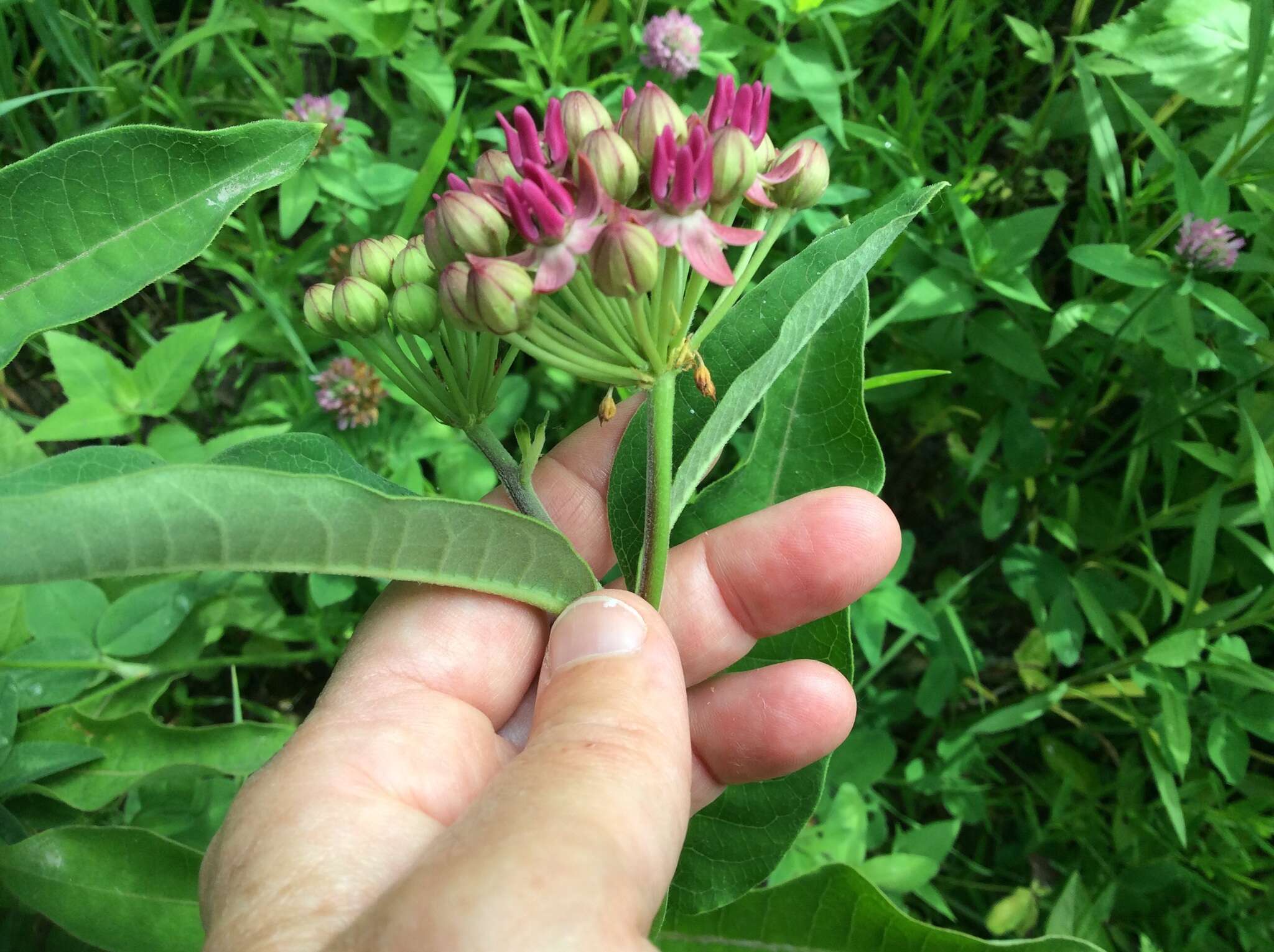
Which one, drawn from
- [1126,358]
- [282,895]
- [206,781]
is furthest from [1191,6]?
[206,781]

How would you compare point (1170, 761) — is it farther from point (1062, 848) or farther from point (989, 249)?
point (989, 249)

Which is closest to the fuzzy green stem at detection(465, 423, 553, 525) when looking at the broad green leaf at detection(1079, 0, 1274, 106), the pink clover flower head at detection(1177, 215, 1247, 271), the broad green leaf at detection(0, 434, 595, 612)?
the broad green leaf at detection(0, 434, 595, 612)

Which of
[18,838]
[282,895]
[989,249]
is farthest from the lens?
[989,249]

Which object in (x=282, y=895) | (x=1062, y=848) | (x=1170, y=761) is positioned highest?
(x=282, y=895)

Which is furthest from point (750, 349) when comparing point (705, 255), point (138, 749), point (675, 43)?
point (138, 749)

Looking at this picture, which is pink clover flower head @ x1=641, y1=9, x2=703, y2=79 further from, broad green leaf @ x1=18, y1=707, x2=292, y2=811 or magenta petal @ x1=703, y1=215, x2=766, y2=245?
broad green leaf @ x1=18, y1=707, x2=292, y2=811

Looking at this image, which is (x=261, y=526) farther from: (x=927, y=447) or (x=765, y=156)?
(x=927, y=447)

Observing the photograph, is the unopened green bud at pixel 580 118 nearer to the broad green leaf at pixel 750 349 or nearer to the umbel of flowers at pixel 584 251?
the umbel of flowers at pixel 584 251
